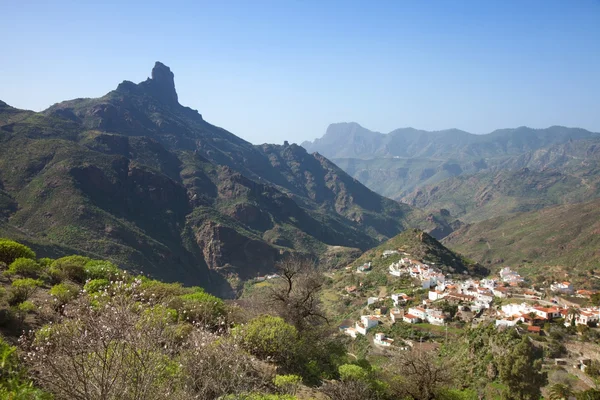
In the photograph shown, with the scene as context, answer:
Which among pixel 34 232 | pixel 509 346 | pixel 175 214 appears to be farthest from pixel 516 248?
pixel 34 232

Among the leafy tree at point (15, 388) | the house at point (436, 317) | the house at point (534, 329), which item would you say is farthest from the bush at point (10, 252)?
the house at point (534, 329)

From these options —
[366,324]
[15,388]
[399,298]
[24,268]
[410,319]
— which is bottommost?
[366,324]

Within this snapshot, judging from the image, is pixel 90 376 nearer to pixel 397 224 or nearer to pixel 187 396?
pixel 187 396

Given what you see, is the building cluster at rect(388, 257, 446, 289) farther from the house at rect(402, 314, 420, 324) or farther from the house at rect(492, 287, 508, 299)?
the house at rect(402, 314, 420, 324)

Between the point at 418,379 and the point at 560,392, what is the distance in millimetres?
12227

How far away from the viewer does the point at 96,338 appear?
21.4 feet

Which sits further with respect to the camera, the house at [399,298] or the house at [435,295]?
the house at [399,298]

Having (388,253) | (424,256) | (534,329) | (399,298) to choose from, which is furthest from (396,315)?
(388,253)

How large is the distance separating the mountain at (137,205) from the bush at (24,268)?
40.5 meters

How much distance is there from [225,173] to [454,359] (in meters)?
113

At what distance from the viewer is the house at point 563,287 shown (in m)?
46.7

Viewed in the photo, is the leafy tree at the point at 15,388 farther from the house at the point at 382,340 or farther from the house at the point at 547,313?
the house at the point at 547,313

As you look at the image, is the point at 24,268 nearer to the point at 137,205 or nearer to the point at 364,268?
the point at 364,268

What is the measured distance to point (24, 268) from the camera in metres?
17.2
